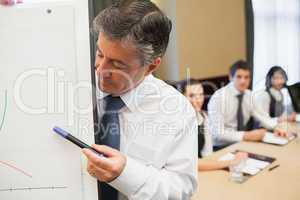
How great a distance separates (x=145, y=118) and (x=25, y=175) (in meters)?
0.31

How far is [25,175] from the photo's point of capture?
0.65m

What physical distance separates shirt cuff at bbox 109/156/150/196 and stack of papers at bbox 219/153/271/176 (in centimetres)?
83

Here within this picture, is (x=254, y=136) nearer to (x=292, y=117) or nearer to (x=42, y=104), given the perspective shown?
(x=292, y=117)

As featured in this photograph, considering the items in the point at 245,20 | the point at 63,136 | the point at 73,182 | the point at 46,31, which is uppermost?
the point at 245,20

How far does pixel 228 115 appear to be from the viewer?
6.34ft

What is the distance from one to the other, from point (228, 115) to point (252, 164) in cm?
58

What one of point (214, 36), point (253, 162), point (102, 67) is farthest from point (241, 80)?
point (102, 67)

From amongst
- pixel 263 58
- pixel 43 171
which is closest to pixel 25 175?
pixel 43 171

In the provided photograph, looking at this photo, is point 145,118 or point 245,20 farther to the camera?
point 245,20

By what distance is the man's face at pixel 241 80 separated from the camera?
6.75ft

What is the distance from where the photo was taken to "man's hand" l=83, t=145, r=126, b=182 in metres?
0.58

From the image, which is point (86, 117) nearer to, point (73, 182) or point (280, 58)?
point (73, 182)

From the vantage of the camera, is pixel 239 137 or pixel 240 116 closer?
pixel 239 137

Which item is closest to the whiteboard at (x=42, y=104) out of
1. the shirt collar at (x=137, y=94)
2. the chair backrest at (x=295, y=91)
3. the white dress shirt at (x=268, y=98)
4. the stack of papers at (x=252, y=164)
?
the shirt collar at (x=137, y=94)
